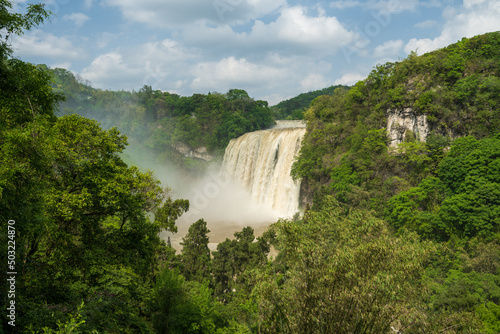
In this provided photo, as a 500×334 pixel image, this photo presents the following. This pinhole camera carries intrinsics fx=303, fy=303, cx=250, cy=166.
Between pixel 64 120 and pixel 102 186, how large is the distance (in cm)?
210

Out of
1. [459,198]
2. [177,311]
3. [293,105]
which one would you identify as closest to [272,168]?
[459,198]

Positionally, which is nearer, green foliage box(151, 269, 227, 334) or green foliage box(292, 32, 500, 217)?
green foliage box(151, 269, 227, 334)

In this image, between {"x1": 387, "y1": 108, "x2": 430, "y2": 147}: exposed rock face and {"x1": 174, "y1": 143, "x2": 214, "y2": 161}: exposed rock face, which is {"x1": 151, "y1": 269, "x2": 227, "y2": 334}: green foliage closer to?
{"x1": 387, "y1": 108, "x2": 430, "y2": 147}: exposed rock face

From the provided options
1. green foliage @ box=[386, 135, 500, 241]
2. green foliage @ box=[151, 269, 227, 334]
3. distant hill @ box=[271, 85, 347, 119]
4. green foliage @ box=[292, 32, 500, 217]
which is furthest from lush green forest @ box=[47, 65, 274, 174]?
green foliage @ box=[151, 269, 227, 334]

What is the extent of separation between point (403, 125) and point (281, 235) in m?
19.0

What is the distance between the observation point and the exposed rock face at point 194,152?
173ft

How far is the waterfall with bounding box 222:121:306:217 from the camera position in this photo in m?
30.1

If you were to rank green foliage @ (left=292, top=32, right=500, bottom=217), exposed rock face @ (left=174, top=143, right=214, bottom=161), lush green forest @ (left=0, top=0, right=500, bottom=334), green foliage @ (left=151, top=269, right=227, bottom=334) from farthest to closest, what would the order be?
exposed rock face @ (left=174, top=143, right=214, bottom=161) < green foliage @ (left=292, top=32, right=500, bottom=217) < green foliage @ (left=151, top=269, right=227, bottom=334) < lush green forest @ (left=0, top=0, right=500, bottom=334)

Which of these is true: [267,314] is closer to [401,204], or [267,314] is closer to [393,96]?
[401,204]

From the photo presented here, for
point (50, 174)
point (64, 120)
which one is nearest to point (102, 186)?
point (50, 174)

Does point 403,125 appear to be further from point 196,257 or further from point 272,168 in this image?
point 196,257

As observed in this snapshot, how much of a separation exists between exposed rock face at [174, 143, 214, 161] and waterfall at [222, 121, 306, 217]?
49.2ft

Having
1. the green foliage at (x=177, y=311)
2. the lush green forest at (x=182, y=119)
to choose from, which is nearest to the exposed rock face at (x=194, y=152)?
the lush green forest at (x=182, y=119)

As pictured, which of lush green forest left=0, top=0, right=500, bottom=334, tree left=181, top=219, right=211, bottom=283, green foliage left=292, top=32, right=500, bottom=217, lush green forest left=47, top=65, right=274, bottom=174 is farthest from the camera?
lush green forest left=47, top=65, right=274, bottom=174
